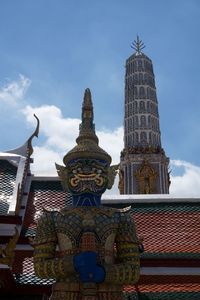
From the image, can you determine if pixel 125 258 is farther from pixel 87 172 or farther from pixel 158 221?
pixel 158 221

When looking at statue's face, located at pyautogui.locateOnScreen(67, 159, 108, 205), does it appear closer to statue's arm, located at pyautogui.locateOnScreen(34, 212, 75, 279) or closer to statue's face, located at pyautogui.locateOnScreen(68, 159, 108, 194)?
statue's face, located at pyautogui.locateOnScreen(68, 159, 108, 194)

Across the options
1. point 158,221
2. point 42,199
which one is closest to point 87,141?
point 158,221

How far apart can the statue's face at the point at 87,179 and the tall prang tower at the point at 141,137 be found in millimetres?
39291

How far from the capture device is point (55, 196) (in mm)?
11219

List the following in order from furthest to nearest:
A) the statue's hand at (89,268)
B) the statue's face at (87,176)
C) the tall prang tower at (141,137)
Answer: the tall prang tower at (141,137) < the statue's face at (87,176) < the statue's hand at (89,268)

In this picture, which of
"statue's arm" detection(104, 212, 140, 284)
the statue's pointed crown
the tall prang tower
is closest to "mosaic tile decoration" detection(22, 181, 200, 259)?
"statue's arm" detection(104, 212, 140, 284)

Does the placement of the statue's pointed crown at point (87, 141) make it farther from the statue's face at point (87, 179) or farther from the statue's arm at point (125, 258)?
the statue's arm at point (125, 258)

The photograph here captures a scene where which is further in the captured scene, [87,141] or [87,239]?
[87,141]

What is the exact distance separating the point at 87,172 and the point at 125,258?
1.39 m

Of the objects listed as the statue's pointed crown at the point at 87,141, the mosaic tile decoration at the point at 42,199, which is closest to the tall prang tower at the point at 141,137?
the mosaic tile decoration at the point at 42,199

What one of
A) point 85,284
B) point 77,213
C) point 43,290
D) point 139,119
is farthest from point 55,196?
point 139,119

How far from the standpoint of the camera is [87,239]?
6637 millimetres

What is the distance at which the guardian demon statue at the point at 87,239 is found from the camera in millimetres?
6488

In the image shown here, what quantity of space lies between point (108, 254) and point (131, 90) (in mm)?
48808
